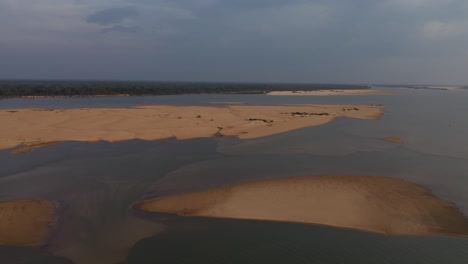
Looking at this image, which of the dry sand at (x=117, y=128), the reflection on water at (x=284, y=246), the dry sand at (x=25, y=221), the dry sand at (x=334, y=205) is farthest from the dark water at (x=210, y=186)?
the dry sand at (x=117, y=128)

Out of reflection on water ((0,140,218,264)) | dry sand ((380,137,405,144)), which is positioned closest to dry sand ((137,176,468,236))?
reflection on water ((0,140,218,264))

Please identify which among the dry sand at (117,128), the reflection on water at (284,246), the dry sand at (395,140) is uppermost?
the dry sand at (117,128)

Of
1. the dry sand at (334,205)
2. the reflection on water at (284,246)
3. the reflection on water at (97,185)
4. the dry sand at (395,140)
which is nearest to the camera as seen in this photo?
the reflection on water at (284,246)

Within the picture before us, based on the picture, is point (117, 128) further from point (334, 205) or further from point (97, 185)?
point (334, 205)

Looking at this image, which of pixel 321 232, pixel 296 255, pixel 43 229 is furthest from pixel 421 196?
pixel 43 229

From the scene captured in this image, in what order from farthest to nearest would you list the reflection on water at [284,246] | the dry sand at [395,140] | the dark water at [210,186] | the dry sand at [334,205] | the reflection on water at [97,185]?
the dry sand at [395,140]
the dry sand at [334,205]
the reflection on water at [97,185]
the dark water at [210,186]
the reflection on water at [284,246]

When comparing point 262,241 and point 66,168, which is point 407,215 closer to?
point 262,241

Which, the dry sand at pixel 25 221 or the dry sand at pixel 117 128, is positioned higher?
the dry sand at pixel 117 128

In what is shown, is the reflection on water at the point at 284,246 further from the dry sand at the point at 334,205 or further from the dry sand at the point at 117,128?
the dry sand at the point at 117,128
